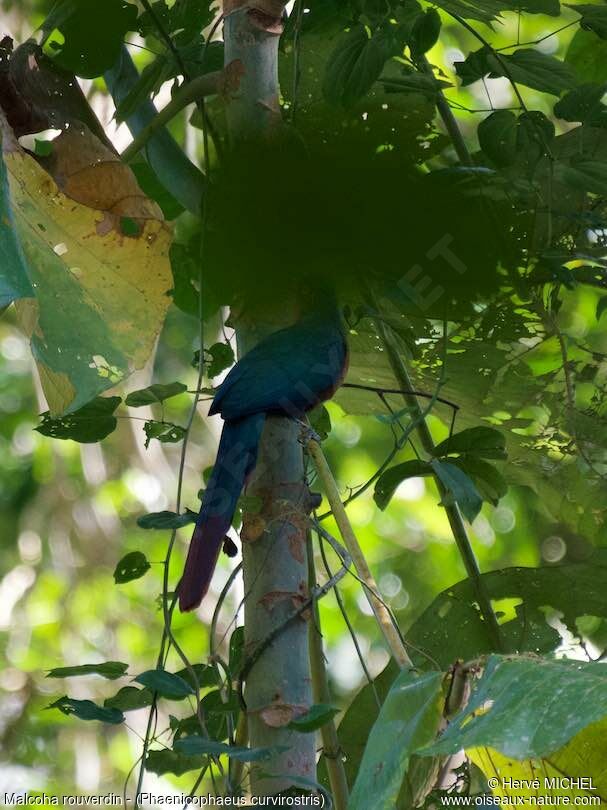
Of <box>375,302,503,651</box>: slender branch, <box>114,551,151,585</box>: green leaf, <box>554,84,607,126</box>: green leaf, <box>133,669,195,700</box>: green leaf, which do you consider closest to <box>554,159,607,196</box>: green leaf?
<box>554,84,607,126</box>: green leaf

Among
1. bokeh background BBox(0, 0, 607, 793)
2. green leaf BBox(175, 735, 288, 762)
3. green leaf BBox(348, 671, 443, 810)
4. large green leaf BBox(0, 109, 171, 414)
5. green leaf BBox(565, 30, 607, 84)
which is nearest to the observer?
green leaf BBox(348, 671, 443, 810)

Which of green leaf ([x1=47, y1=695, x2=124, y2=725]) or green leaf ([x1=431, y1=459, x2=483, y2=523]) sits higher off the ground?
green leaf ([x1=431, y1=459, x2=483, y2=523])

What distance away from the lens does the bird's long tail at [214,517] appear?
1775 millimetres

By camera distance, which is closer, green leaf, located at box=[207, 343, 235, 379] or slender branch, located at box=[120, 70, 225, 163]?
slender branch, located at box=[120, 70, 225, 163]

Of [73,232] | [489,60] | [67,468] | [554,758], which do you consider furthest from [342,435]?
[554,758]

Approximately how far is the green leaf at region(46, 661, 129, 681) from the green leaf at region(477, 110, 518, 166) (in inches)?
48.2

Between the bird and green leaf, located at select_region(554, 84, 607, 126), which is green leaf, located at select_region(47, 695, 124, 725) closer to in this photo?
the bird

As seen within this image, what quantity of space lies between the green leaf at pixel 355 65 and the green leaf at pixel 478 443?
68 cm

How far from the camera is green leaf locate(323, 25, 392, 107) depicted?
6.07 ft

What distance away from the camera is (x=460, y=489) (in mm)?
1713

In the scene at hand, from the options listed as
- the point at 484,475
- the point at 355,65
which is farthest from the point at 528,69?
the point at 484,475

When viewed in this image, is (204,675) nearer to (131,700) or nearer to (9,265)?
(131,700)

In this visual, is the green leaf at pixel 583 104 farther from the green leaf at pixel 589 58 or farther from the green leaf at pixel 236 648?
the green leaf at pixel 236 648

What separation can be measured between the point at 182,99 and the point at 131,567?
85 centimetres
